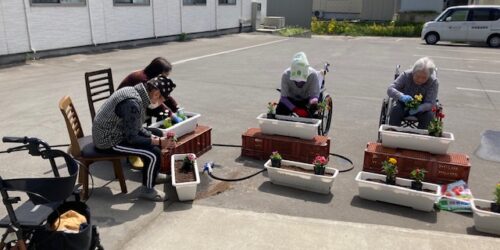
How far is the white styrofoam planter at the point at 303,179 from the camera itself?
4207 millimetres

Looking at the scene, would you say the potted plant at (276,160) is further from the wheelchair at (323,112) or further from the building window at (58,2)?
the building window at (58,2)

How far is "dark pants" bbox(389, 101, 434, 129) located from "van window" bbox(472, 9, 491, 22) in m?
16.2

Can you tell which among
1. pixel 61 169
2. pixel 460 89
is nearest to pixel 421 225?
pixel 61 169

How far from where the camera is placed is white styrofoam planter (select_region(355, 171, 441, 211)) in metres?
3.88

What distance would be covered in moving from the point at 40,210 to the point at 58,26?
36.6ft

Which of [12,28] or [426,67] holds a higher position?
[12,28]

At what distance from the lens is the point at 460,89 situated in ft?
32.3

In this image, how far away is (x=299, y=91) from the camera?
553 centimetres

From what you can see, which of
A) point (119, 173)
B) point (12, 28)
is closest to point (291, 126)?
point (119, 173)

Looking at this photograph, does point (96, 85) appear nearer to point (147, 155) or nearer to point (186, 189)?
point (147, 155)

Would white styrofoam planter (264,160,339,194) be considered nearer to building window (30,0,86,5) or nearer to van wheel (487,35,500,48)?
building window (30,0,86,5)

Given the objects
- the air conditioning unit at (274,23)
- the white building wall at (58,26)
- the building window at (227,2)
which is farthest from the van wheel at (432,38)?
the white building wall at (58,26)

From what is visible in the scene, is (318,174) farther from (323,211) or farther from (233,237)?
(233,237)

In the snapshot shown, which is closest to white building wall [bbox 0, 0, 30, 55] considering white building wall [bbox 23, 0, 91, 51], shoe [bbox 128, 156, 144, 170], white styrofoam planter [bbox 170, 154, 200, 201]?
white building wall [bbox 23, 0, 91, 51]
